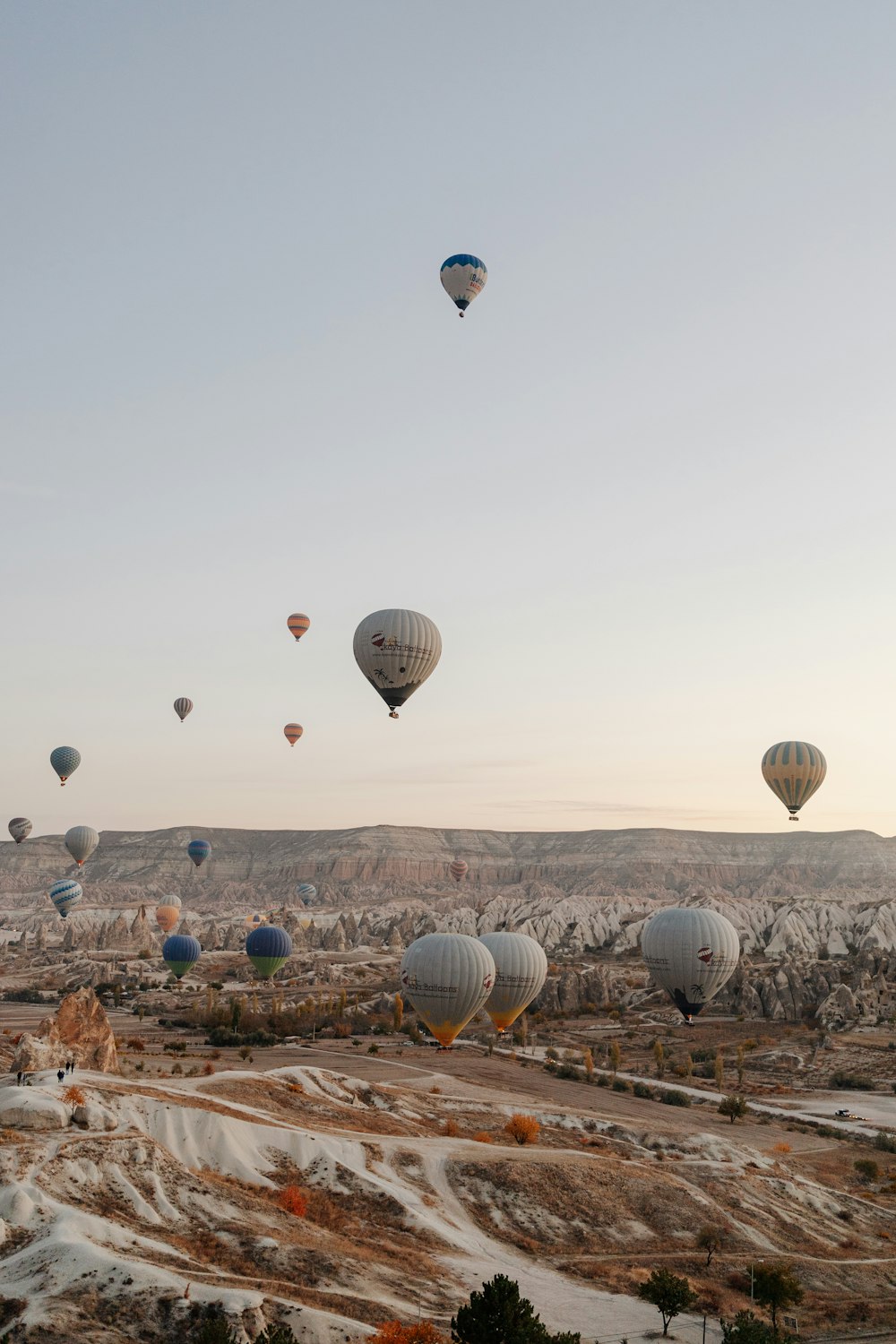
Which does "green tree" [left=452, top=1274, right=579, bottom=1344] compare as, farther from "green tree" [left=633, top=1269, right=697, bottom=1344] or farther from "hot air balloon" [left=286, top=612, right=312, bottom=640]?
"hot air balloon" [left=286, top=612, right=312, bottom=640]

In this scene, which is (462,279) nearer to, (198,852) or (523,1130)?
(523,1130)

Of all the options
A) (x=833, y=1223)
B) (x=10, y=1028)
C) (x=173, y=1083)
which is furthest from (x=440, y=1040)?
(x=10, y=1028)

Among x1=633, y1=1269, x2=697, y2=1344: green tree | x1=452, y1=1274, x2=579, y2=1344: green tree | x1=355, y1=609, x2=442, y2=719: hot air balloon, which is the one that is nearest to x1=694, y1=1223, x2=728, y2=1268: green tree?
x1=633, y1=1269, x2=697, y2=1344: green tree

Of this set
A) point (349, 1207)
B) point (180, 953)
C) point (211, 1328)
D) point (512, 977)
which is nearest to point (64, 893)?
point (180, 953)

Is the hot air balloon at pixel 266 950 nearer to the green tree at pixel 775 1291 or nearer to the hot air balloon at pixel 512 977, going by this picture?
the hot air balloon at pixel 512 977

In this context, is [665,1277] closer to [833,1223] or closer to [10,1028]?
[833,1223]
